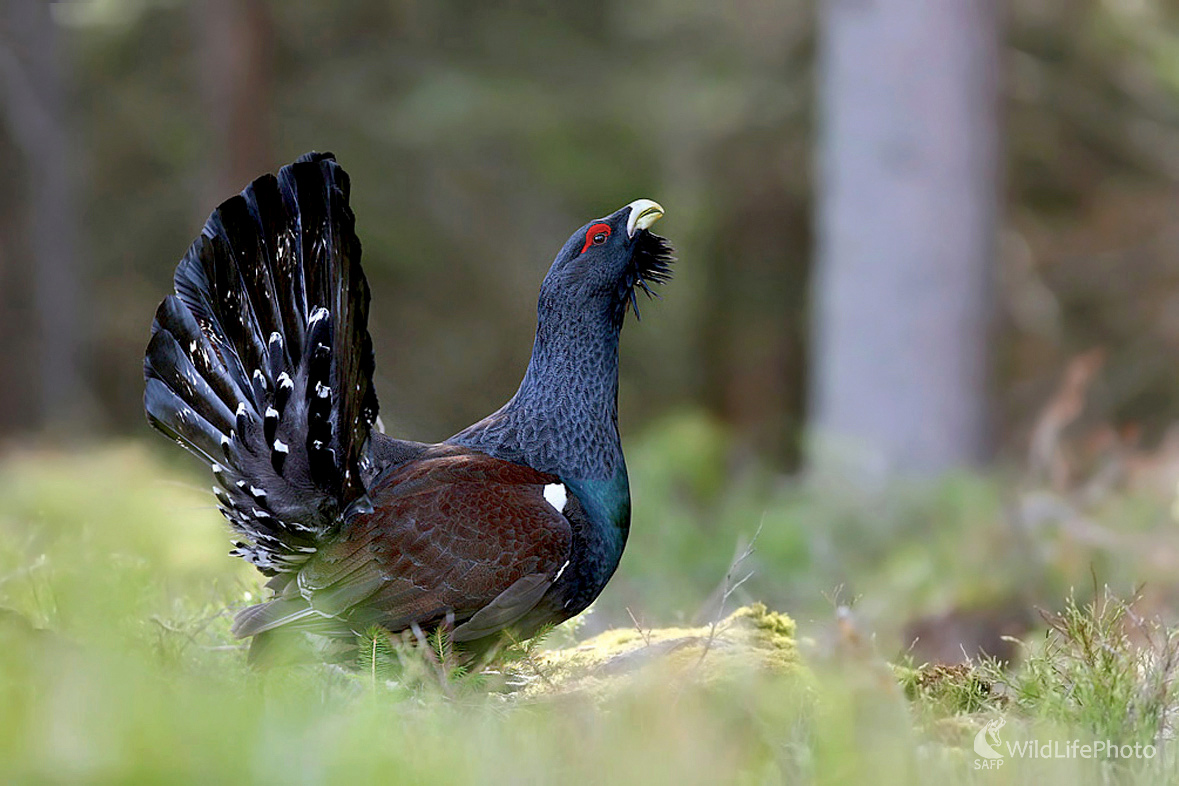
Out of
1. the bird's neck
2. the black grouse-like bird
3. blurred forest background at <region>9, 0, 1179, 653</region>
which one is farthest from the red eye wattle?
blurred forest background at <region>9, 0, 1179, 653</region>

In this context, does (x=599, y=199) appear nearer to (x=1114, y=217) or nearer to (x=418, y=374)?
(x=418, y=374)

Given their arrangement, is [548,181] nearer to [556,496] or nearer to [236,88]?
[236,88]

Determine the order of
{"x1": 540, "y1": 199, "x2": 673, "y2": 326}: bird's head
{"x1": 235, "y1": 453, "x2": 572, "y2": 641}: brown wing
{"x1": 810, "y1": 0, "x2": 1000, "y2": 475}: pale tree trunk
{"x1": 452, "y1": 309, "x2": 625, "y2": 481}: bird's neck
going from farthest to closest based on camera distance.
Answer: {"x1": 810, "y1": 0, "x2": 1000, "y2": 475}: pale tree trunk, {"x1": 540, "y1": 199, "x2": 673, "y2": 326}: bird's head, {"x1": 452, "y1": 309, "x2": 625, "y2": 481}: bird's neck, {"x1": 235, "y1": 453, "x2": 572, "y2": 641}: brown wing

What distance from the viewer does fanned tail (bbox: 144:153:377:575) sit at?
3.70 meters

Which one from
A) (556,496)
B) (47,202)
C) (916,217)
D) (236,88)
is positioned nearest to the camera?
(556,496)

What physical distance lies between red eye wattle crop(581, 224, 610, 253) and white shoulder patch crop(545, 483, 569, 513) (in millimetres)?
790

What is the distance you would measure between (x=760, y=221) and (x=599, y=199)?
8.68 feet

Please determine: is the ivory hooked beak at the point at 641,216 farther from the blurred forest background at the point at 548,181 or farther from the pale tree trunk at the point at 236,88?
→ the pale tree trunk at the point at 236,88

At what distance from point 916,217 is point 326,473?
7.49 meters

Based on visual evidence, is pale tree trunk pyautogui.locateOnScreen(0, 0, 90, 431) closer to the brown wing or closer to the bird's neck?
the bird's neck

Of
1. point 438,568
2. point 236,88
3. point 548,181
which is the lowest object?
point 438,568

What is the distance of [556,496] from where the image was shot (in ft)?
12.7

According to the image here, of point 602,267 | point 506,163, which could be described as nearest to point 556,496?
point 602,267

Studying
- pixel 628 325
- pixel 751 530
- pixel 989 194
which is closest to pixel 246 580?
pixel 751 530
